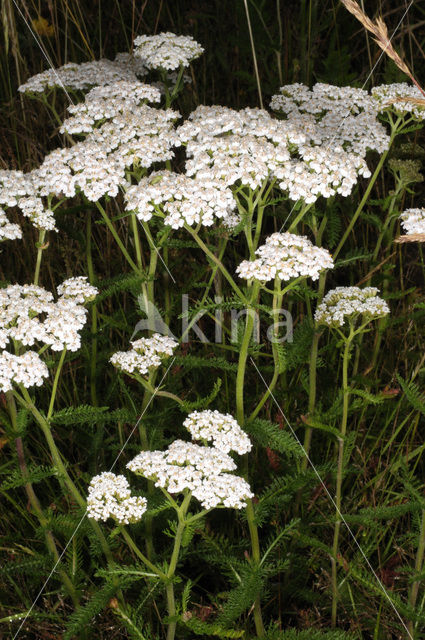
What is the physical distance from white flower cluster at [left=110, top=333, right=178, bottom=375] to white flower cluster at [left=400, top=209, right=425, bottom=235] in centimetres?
113

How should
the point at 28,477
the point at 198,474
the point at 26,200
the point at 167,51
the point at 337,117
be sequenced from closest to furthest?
the point at 198,474 → the point at 28,477 → the point at 26,200 → the point at 337,117 → the point at 167,51

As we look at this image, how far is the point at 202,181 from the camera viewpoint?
2.90 metres

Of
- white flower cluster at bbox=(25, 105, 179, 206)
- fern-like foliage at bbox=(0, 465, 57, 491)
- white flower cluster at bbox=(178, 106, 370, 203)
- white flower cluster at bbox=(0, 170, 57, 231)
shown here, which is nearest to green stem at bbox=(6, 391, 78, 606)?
Answer: fern-like foliage at bbox=(0, 465, 57, 491)

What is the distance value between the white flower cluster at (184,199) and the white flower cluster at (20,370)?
71 centimetres

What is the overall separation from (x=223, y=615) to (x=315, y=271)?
1.28m

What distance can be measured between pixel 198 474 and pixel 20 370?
0.70 metres

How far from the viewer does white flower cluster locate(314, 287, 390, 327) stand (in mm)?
3025

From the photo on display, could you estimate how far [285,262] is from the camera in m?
2.73

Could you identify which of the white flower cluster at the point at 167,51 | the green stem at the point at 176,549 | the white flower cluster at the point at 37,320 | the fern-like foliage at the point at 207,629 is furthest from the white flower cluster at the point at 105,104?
the fern-like foliage at the point at 207,629

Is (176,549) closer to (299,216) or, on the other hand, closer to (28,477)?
(28,477)

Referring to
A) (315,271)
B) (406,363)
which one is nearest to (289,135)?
(315,271)

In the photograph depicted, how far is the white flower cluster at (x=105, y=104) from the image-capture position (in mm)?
3408

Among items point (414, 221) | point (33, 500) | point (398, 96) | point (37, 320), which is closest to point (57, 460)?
point (33, 500)

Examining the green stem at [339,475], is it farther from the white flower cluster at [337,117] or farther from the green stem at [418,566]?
the white flower cluster at [337,117]
